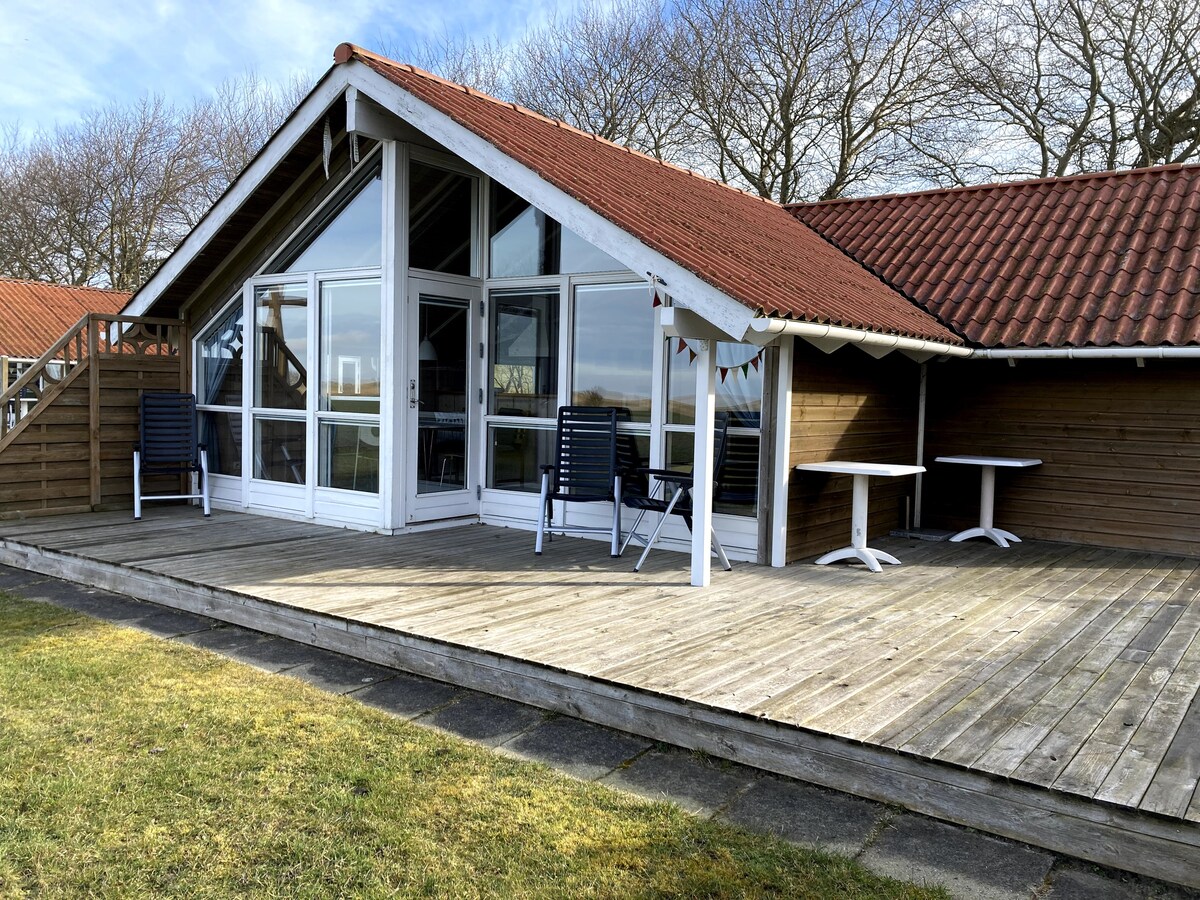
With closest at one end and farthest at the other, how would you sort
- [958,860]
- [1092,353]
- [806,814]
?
[958,860] → [806,814] → [1092,353]

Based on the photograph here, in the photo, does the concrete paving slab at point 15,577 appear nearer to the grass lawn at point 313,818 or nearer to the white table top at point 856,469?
the grass lawn at point 313,818

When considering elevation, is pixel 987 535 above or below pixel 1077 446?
below

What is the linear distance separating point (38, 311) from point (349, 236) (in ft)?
49.7

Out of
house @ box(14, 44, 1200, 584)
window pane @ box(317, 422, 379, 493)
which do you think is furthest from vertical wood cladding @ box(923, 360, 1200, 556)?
window pane @ box(317, 422, 379, 493)

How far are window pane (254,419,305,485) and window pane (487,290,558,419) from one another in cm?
167

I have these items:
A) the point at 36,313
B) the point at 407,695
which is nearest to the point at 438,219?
the point at 407,695

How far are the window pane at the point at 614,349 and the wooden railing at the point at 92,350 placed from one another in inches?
163

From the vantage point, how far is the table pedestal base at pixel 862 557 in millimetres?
6035

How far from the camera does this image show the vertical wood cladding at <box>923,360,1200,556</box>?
6.80 m

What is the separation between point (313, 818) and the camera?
2.74 m

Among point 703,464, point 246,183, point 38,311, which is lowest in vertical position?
point 703,464

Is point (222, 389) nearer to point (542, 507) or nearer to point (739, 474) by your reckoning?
point (542, 507)

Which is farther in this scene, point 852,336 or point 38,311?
point 38,311

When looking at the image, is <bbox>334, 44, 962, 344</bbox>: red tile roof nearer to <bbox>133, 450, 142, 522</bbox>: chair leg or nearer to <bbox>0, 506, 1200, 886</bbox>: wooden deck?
<bbox>0, 506, 1200, 886</bbox>: wooden deck
